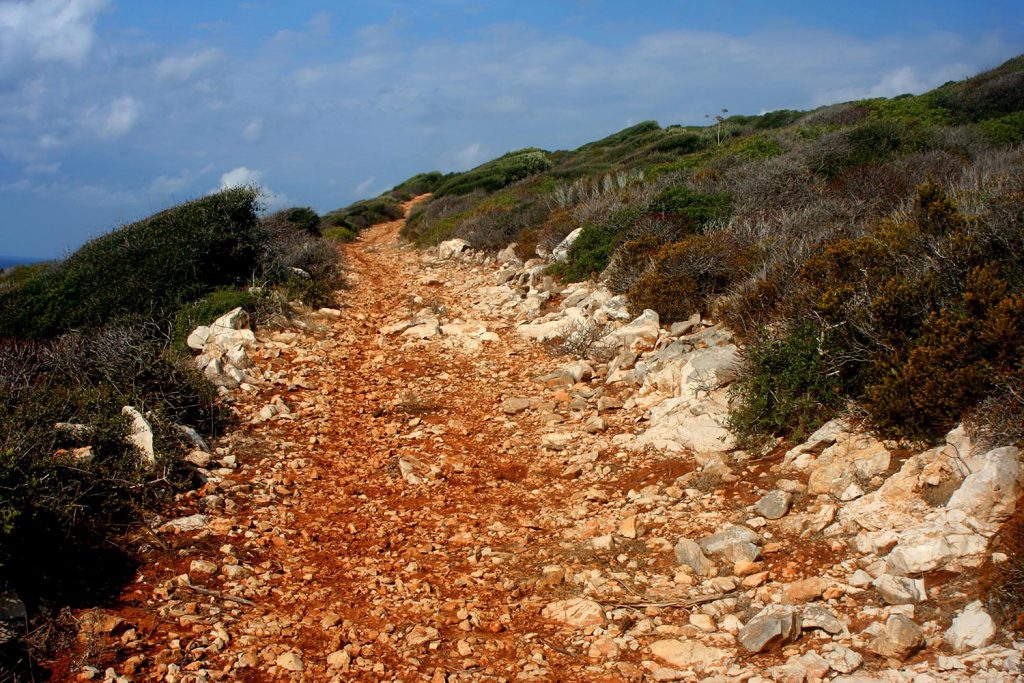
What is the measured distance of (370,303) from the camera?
12.7 m

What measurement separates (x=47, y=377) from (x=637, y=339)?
20.5 ft

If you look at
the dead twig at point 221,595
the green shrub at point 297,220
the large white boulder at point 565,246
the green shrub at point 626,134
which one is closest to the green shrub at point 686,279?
the large white boulder at point 565,246

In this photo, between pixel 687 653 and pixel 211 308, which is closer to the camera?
pixel 687 653

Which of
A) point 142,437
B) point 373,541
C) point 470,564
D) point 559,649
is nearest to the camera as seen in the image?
point 559,649

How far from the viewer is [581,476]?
5895mm

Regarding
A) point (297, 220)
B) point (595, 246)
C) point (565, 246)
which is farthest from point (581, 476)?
point (297, 220)

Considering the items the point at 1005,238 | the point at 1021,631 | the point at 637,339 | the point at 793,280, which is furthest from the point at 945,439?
the point at 637,339

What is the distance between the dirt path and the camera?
3697mm

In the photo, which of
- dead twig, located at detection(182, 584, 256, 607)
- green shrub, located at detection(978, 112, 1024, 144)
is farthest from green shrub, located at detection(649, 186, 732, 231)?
dead twig, located at detection(182, 584, 256, 607)

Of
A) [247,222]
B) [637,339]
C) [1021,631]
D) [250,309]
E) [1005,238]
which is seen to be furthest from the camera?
[247,222]

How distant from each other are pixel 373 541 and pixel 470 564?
0.80 m

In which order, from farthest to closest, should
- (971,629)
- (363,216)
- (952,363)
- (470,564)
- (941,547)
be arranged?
(363,216) < (470,564) < (952,363) < (941,547) < (971,629)

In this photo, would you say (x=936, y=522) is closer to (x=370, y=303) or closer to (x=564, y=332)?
(x=564, y=332)

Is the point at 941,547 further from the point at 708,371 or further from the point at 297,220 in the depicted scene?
the point at 297,220
